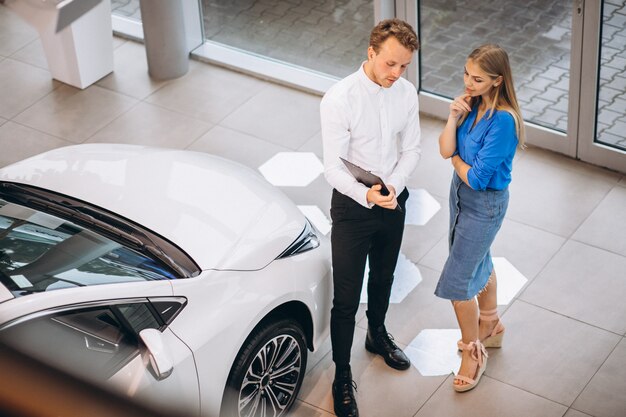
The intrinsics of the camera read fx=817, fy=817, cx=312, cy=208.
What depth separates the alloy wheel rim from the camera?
139 inches

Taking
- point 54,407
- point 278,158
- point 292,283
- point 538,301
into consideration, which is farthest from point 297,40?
point 54,407

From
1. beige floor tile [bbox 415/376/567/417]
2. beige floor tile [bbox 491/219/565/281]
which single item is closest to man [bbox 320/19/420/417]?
beige floor tile [bbox 415/376/567/417]

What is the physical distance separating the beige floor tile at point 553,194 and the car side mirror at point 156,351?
308cm

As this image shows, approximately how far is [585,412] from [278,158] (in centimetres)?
292

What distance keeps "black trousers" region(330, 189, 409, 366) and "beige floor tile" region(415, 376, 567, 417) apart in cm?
52

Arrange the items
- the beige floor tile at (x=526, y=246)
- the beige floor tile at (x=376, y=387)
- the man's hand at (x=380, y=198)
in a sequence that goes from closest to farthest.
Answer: the man's hand at (x=380, y=198) < the beige floor tile at (x=376, y=387) < the beige floor tile at (x=526, y=246)

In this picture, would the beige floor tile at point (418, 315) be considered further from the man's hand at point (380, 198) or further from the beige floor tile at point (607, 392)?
the man's hand at point (380, 198)

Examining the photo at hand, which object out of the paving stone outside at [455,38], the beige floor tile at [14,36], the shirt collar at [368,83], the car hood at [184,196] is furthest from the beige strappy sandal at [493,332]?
the beige floor tile at [14,36]

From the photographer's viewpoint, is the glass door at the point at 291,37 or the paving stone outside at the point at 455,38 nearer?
the paving stone outside at the point at 455,38

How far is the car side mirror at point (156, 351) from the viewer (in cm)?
284

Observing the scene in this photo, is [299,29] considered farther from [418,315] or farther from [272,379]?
[272,379]

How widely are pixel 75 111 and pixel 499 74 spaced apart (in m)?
4.18

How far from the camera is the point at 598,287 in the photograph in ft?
15.6

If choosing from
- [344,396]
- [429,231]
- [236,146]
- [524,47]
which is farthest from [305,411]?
[524,47]
